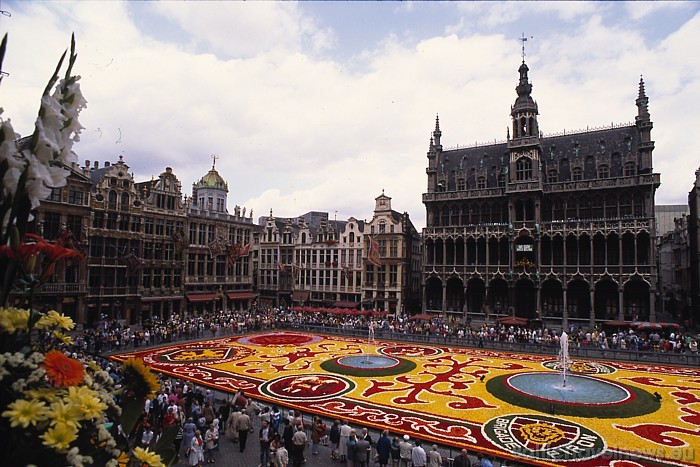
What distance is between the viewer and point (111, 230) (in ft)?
161

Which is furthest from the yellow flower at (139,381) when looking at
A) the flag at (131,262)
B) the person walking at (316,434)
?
the flag at (131,262)

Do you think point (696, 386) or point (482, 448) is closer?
point (482, 448)

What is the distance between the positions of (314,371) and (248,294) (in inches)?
1570

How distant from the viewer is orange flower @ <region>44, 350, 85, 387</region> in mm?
3338

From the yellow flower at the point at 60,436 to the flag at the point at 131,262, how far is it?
1899 inches

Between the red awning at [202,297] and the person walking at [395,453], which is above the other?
the red awning at [202,297]

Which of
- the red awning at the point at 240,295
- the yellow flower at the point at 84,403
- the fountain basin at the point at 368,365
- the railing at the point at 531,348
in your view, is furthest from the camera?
the red awning at the point at 240,295

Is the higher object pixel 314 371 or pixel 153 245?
pixel 153 245

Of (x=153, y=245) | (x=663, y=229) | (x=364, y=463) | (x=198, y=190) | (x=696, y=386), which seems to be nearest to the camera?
(x=364, y=463)

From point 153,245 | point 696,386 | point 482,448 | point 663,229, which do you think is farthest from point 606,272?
point 663,229

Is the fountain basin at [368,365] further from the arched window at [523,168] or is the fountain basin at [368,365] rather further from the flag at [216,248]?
the arched window at [523,168]

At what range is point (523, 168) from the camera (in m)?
56.7

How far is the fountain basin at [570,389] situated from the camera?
23.3m

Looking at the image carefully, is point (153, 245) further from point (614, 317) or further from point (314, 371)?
point (614, 317)
